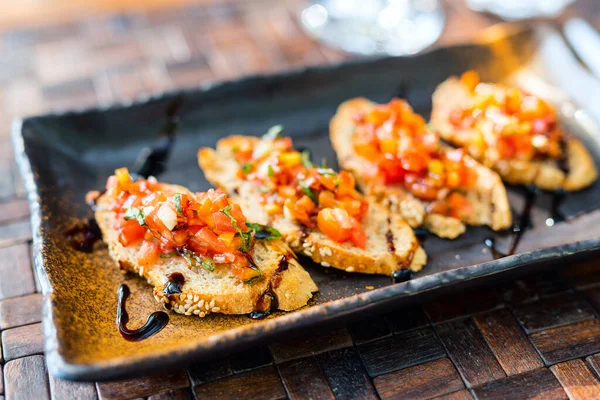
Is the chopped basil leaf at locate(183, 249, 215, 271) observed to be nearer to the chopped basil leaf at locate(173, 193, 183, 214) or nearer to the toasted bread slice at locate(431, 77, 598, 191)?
the chopped basil leaf at locate(173, 193, 183, 214)

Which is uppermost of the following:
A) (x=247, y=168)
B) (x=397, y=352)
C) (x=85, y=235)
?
(x=247, y=168)

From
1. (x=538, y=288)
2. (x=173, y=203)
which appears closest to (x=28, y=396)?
(x=173, y=203)

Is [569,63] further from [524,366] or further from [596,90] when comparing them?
[524,366]

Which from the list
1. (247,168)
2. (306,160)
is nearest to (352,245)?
(306,160)

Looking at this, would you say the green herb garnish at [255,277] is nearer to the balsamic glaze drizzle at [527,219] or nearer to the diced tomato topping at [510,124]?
the balsamic glaze drizzle at [527,219]

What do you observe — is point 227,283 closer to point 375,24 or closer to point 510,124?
point 510,124

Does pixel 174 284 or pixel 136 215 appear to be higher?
pixel 136 215

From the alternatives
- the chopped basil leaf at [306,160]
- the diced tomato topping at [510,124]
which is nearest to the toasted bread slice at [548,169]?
the diced tomato topping at [510,124]
